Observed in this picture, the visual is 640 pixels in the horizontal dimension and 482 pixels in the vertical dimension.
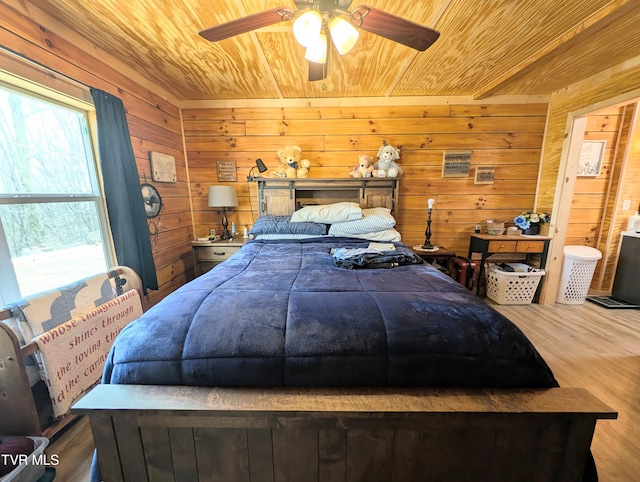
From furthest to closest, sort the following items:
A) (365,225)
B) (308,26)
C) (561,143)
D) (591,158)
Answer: (591,158)
(561,143)
(365,225)
(308,26)

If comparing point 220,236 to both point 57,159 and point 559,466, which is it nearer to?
point 57,159

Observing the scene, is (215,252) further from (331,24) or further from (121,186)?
(331,24)

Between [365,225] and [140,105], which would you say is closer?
[140,105]

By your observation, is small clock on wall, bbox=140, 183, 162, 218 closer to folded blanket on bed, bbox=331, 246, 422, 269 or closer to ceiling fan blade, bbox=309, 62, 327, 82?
ceiling fan blade, bbox=309, 62, 327, 82

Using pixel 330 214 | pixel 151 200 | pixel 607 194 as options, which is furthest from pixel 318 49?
pixel 607 194

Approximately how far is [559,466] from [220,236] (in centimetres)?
316

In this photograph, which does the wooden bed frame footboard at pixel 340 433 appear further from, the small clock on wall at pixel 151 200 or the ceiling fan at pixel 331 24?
the small clock on wall at pixel 151 200

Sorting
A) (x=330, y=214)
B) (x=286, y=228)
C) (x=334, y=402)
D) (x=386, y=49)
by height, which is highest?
(x=386, y=49)

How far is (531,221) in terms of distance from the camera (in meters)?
2.82

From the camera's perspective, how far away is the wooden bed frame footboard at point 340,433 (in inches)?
32.0

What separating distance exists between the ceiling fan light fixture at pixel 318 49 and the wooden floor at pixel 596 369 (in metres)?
2.38

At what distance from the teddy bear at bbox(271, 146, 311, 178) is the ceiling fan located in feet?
5.09

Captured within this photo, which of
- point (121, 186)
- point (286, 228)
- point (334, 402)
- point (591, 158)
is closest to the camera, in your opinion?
point (334, 402)

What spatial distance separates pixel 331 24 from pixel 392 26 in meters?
0.31
